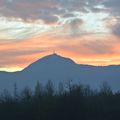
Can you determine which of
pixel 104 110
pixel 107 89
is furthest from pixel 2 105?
pixel 107 89

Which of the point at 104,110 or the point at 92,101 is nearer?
the point at 104,110

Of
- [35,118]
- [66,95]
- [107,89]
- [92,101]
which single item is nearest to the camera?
[35,118]

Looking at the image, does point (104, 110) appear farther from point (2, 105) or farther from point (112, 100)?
point (2, 105)

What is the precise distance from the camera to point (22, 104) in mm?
53125

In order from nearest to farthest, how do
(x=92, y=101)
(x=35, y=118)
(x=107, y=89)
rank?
(x=35, y=118), (x=92, y=101), (x=107, y=89)

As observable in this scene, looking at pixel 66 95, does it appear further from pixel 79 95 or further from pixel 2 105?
pixel 2 105

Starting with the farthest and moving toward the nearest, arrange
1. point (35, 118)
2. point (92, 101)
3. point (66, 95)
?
point (92, 101) < point (66, 95) < point (35, 118)

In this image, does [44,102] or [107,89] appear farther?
→ [107,89]

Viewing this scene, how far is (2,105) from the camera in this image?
5278cm

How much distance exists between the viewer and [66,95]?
52.5 m

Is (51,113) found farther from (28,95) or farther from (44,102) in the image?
(28,95)

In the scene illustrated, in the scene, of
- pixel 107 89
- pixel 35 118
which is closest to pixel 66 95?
pixel 35 118

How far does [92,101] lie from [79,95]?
5.73 metres

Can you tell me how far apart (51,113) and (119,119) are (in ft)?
20.6
